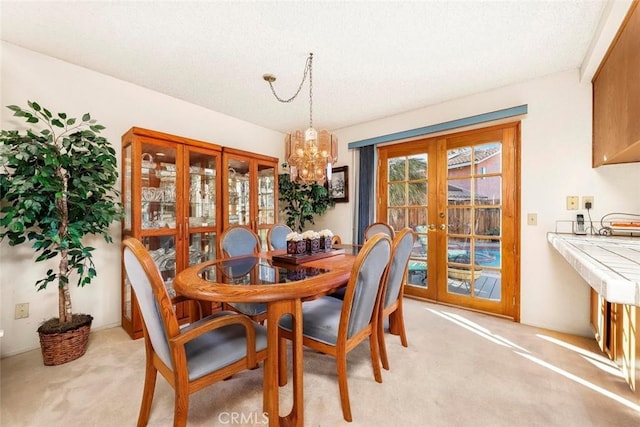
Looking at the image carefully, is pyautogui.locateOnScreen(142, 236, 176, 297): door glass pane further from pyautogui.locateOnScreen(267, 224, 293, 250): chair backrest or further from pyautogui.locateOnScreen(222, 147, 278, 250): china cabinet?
pyautogui.locateOnScreen(267, 224, 293, 250): chair backrest

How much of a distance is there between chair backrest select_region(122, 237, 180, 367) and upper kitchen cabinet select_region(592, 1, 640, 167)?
2.58m

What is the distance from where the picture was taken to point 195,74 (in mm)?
2465

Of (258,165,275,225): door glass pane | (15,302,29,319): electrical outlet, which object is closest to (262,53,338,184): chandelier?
(258,165,275,225): door glass pane

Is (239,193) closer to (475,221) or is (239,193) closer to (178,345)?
(178,345)

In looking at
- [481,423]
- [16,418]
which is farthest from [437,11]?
[16,418]

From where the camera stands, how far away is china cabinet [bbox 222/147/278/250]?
120 inches

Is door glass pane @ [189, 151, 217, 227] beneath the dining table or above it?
above

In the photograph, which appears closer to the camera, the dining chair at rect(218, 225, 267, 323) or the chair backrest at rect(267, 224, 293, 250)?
the dining chair at rect(218, 225, 267, 323)

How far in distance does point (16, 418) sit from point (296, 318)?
163 centimetres

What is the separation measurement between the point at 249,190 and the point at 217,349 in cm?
230

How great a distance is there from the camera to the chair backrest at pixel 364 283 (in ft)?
4.32

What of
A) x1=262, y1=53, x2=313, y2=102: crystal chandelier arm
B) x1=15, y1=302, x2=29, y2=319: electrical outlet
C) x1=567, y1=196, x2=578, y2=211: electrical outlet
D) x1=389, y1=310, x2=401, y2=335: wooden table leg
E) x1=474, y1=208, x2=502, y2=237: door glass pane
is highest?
x1=262, y1=53, x2=313, y2=102: crystal chandelier arm

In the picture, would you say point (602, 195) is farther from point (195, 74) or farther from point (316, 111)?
point (195, 74)

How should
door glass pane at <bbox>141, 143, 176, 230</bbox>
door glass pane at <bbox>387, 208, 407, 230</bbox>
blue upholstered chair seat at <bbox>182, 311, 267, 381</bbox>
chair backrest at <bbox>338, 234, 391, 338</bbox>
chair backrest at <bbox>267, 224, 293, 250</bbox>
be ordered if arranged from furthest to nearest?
door glass pane at <bbox>387, 208, 407, 230</bbox> → chair backrest at <bbox>267, 224, 293, 250</bbox> → door glass pane at <bbox>141, 143, 176, 230</bbox> → chair backrest at <bbox>338, 234, 391, 338</bbox> → blue upholstered chair seat at <bbox>182, 311, 267, 381</bbox>
